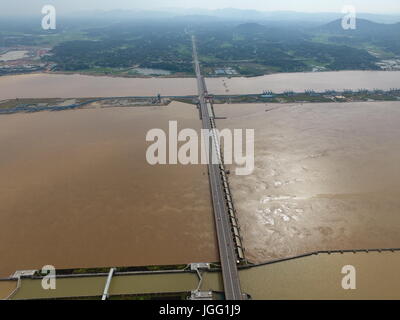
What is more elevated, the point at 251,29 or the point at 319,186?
the point at 251,29

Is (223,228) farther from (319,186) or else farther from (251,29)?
(251,29)

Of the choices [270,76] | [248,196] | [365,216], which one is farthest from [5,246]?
[270,76]

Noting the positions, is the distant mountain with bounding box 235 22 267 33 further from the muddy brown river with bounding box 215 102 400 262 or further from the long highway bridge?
the long highway bridge

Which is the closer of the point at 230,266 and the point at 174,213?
the point at 230,266

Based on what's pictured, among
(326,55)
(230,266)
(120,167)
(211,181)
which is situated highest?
(326,55)

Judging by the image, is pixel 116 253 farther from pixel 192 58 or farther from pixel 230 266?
pixel 192 58

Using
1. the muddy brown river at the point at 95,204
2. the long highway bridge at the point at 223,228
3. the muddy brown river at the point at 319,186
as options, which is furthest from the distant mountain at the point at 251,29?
the muddy brown river at the point at 95,204

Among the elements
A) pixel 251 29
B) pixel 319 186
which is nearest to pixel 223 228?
pixel 319 186
